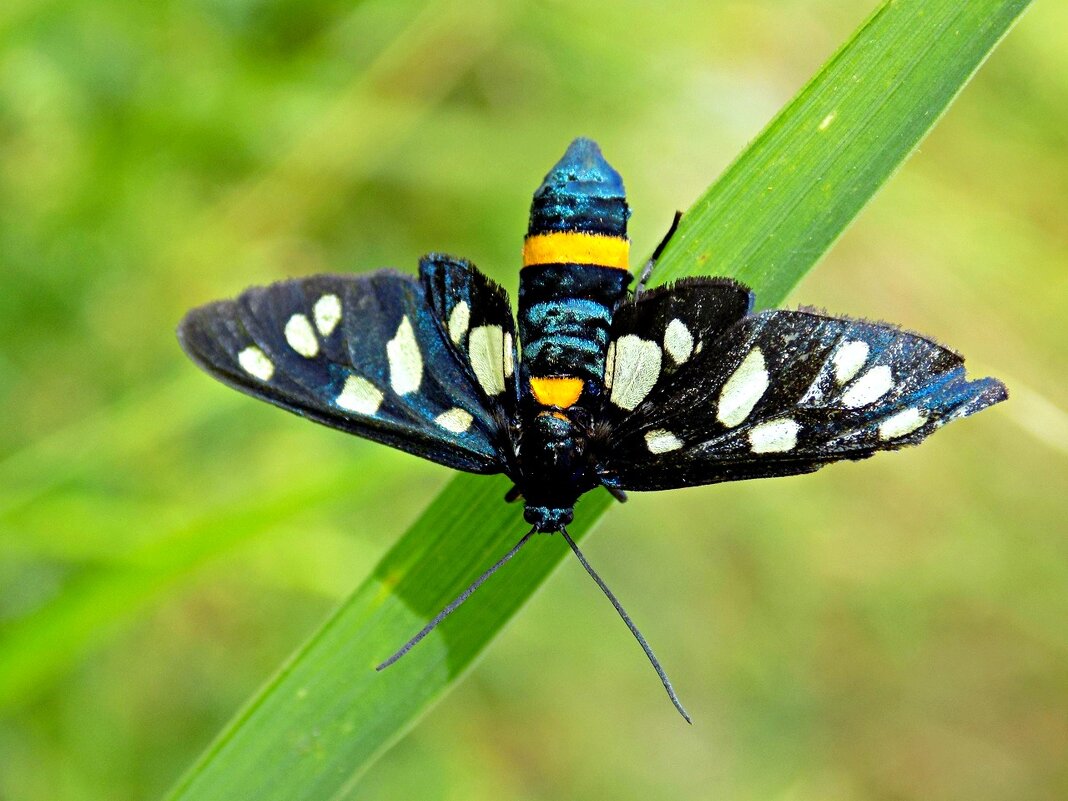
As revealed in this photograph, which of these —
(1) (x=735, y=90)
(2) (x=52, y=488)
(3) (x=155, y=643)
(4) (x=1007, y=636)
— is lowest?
(3) (x=155, y=643)

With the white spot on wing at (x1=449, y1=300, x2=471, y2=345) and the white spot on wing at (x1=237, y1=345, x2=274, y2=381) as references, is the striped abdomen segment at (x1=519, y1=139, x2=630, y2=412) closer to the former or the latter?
the white spot on wing at (x1=449, y1=300, x2=471, y2=345)

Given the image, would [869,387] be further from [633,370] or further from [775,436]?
[633,370]

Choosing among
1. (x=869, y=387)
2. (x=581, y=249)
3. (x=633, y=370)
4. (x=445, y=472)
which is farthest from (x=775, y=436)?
(x=445, y=472)

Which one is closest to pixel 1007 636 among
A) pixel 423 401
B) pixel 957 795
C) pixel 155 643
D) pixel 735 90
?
pixel 957 795

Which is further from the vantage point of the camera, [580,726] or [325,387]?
[580,726]

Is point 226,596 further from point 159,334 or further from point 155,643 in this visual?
point 159,334

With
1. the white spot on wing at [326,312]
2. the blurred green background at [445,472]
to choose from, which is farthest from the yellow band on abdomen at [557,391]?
the blurred green background at [445,472]

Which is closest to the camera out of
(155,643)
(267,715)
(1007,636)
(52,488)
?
(267,715)
